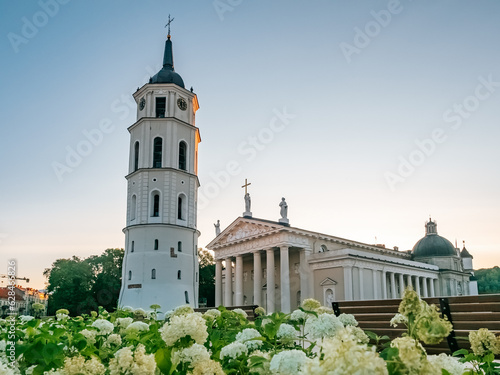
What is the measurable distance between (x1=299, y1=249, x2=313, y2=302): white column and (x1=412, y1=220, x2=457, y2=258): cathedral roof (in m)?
25.5

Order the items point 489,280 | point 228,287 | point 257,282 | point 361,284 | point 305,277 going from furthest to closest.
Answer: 1. point 489,280
2. point 228,287
3. point 257,282
4. point 305,277
5. point 361,284

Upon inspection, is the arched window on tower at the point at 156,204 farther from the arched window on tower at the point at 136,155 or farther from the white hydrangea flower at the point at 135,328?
the white hydrangea flower at the point at 135,328

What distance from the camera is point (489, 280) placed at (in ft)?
299

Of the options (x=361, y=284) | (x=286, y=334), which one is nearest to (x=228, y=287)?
(x=361, y=284)

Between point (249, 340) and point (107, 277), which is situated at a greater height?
point (107, 277)

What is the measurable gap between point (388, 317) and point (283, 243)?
32.3 meters

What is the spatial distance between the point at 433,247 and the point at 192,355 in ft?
205

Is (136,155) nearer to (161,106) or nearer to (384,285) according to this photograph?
(161,106)

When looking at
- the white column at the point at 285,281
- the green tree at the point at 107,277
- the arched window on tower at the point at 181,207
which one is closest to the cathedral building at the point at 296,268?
the white column at the point at 285,281

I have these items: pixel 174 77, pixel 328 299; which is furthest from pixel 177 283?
pixel 174 77

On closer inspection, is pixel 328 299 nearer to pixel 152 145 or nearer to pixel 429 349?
pixel 152 145

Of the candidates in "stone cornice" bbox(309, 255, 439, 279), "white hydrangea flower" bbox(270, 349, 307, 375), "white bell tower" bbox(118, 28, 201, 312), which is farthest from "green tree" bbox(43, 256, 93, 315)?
"white hydrangea flower" bbox(270, 349, 307, 375)

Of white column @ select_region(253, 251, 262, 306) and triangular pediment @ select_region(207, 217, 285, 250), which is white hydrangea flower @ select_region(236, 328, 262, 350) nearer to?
triangular pediment @ select_region(207, 217, 285, 250)

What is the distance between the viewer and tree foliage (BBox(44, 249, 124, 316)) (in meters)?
46.6
